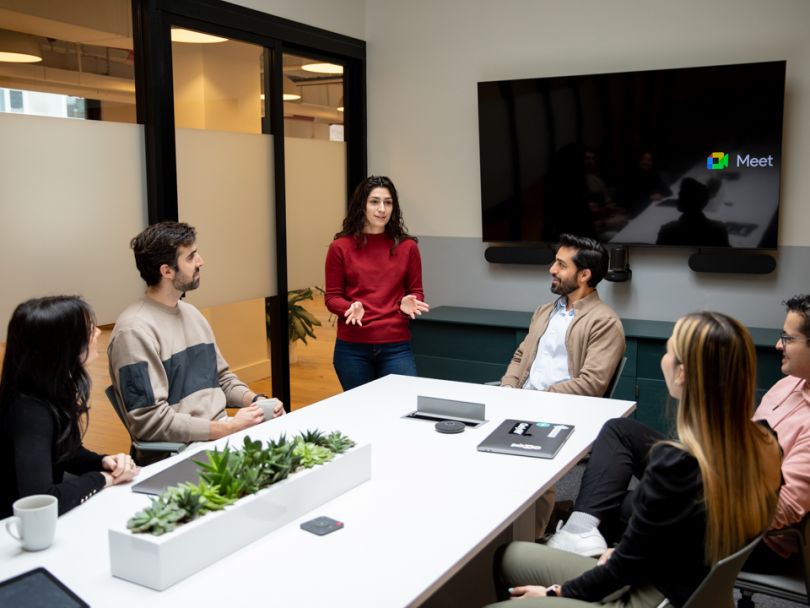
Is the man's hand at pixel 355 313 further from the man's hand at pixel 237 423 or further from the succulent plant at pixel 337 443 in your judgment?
the succulent plant at pixel 337 443

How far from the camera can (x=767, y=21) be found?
4.50 m

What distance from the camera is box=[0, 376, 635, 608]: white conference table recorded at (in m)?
1.63

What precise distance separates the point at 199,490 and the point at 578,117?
3.79 meters

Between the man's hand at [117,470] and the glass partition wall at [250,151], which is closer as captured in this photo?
the man's hand at [117,470]

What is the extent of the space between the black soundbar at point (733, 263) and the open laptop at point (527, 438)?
91.8 inches

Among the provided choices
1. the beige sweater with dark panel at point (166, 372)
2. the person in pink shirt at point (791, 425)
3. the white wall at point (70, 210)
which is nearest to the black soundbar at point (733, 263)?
the person in pink shirt at point (791, 425)

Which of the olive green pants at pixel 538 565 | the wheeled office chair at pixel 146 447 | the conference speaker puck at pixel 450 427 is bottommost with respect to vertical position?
the olive green pants at pixel 538 565

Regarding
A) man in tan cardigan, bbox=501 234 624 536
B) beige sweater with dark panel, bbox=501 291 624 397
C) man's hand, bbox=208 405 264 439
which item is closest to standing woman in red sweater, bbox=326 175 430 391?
man in tan cardigan, bbox=501 234 624 536

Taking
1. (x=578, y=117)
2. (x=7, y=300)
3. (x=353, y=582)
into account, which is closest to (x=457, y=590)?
(x=353, y=582)

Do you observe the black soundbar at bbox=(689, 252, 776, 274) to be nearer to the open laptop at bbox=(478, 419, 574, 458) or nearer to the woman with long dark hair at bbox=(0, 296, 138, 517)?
the open laptop at bbox=(478, 419, 574, 458)

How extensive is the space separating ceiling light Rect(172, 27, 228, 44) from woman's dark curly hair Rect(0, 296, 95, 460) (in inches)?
96.3

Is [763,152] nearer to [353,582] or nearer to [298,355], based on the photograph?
[298,355]

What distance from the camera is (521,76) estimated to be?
5.21m

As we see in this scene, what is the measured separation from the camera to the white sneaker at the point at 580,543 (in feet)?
7.52
